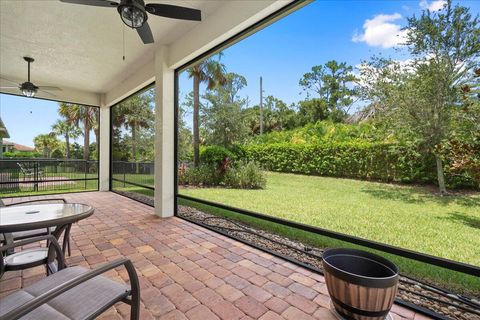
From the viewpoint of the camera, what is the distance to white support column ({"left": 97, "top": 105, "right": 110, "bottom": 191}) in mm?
6832

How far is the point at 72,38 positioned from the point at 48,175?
5.57m

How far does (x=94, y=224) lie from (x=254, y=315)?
3.11m

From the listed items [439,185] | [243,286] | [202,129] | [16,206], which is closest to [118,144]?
[202,129]

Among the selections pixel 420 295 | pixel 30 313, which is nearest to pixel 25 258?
pixel 30 313

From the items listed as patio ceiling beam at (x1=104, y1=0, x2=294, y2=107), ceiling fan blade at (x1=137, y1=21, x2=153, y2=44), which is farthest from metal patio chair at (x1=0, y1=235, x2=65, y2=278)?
patio ceiling beam at (x1=104, y1=0, x2=294, y2=107)

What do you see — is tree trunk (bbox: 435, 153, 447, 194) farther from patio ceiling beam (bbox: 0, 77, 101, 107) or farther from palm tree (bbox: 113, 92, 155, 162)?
palm tree (bbox: 113, 92, 155, 162)

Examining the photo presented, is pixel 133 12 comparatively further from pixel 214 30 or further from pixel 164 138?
pixel 164 138

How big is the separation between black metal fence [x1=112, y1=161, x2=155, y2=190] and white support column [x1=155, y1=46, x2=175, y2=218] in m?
1.56

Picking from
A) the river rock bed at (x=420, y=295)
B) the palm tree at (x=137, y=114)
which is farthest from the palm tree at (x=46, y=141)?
the river rock bed at (x=420, y=295)

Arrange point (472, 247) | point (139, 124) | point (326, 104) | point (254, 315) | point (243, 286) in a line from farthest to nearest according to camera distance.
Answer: point (139, 124) → point (326, 104) → point (472, 247) → point (243, 286) → point (254, 315)

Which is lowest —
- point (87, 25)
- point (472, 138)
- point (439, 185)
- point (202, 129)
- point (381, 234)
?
point (381, 234)

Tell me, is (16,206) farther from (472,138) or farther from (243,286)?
(472,138)

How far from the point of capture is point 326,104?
6039 mm

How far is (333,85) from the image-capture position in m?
6.04
